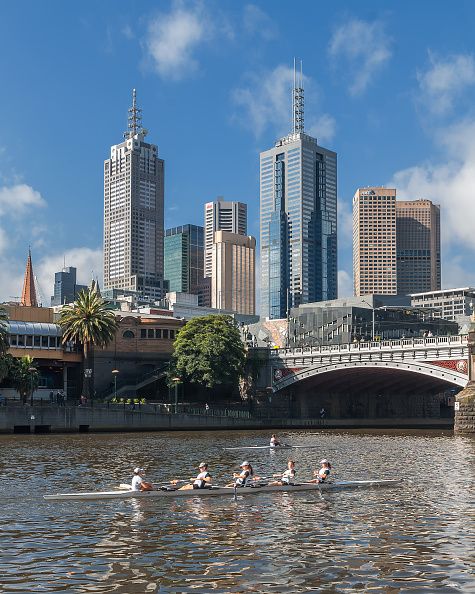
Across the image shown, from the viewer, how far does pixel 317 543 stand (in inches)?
1101

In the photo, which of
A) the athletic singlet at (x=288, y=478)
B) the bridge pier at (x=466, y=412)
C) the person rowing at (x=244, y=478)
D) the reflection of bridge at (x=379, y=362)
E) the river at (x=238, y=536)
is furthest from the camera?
the reflection of bridge at (x=379, y=362)

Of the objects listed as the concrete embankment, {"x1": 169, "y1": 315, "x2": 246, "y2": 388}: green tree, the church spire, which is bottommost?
the concrete embankment

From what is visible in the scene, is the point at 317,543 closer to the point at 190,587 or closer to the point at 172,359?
the point at 190,587

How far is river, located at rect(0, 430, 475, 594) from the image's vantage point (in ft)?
74.8

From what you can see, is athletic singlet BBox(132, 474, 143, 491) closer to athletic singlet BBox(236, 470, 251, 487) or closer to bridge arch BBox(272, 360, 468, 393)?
athletic singlet BBox(236, 470, 251, 487)

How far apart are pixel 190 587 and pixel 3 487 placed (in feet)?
71.6

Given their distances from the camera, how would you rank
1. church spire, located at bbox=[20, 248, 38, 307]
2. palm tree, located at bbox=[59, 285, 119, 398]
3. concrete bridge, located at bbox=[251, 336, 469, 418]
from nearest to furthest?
concrete bridge, located at bbox=[251, 336, 469, 418] → palm tree, located at bbox=[59, 285, 119, 398] → church spire, located at bbox=[20, 248, 38, 307]

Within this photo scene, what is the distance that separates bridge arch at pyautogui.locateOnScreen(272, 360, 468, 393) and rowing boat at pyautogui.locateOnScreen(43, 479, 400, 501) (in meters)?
55.7

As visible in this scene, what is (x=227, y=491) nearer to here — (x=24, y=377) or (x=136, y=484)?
(x=136, y=484)

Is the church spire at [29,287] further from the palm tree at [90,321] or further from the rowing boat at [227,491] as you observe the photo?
the rowing boat at [227,491]

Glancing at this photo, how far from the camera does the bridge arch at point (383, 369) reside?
9827cm

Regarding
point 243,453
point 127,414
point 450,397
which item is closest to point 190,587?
point 243,453

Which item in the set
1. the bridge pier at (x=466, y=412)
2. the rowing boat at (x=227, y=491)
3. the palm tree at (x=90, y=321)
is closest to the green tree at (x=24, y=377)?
the palm tree at (x=90, y=321)

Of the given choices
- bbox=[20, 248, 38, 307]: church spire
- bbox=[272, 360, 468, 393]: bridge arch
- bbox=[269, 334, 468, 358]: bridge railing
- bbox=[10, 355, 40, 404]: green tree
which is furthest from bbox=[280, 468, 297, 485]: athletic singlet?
bbox=[20, 248, 38, 307]: church spire
